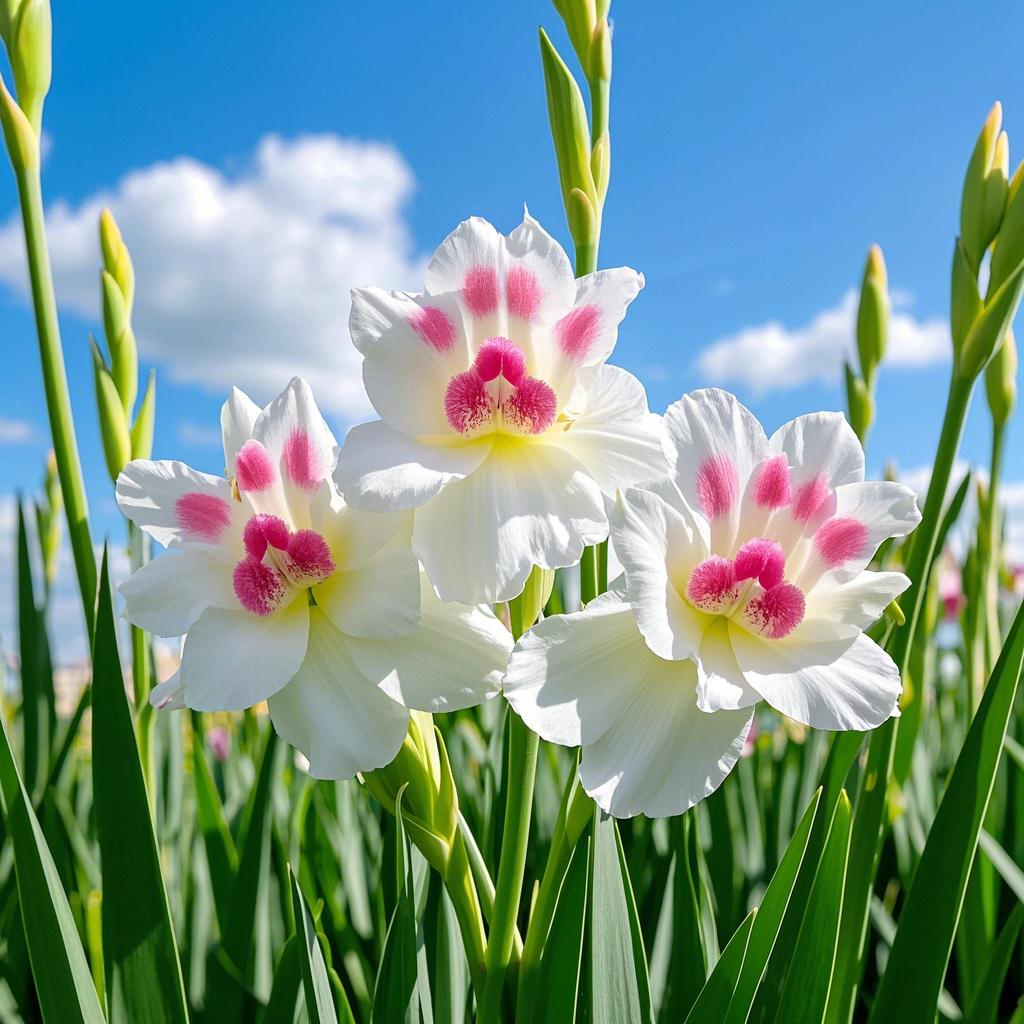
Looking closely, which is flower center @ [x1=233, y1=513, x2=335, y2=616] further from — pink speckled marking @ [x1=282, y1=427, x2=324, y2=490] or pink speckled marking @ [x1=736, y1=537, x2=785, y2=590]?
pink speckled marking @ [x1=736, y1=537, x2=785, y2=590]

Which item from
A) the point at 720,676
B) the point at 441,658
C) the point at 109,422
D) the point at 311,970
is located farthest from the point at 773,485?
the point at 109,422

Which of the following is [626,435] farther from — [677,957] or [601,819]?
[677,957]

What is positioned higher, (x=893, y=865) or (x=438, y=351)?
(x=438, y=351)

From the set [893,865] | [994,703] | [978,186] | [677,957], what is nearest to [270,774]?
[677,957]

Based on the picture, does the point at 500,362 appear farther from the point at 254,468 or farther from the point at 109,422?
the point at 109,422

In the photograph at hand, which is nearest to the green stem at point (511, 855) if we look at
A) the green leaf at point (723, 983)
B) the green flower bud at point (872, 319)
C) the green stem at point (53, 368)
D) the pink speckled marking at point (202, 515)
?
the green leaf at point (723, 983)

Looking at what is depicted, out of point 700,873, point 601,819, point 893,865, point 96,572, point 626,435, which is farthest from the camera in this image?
point 893,865

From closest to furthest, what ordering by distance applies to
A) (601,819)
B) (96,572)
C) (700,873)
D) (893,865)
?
(601,819)
(96,572)
(700,873)
(893,865)
